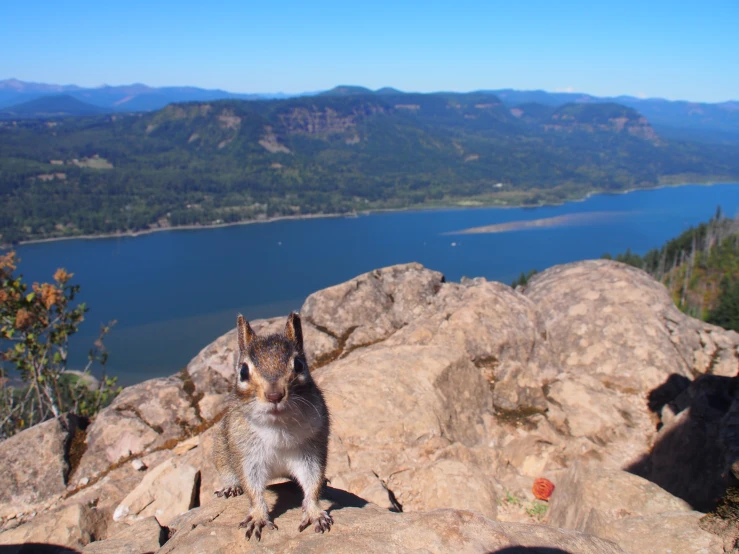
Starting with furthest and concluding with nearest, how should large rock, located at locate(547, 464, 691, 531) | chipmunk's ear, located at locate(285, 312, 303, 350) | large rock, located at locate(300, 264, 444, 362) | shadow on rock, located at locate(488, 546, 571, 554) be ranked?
large rock, located at locate(300, 264, 444, 362) → large rock, located at locate(547, 464, 691, 531) → chipmunk's ear, located at locate(285, 312, 303, 350) → shadow on rock, located at locate(488, 546, 571, 554)

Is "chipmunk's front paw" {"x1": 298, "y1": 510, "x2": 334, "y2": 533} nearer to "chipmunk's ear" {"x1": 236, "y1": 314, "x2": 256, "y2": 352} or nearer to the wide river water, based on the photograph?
"chipmunk's ear" {"x1": 236, "y1": 314, "x2": 256, "y2": 352}

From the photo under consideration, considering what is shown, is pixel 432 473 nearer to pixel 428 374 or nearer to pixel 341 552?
pixel 428 374

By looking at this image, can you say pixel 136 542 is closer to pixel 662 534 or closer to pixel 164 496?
pixel 164 496

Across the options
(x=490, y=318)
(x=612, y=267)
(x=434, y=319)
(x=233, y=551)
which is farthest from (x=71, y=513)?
(x=612, y=267)

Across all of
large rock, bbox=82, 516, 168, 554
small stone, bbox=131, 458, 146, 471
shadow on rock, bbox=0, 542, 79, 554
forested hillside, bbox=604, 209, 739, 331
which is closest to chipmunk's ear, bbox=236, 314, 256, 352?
large rock, bbox=82, 516, 168, 554

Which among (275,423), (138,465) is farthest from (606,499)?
(138,465)

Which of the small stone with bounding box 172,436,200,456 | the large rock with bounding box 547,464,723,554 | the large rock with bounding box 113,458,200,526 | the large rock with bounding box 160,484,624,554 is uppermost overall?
the large rock with bounding box 160,484,624,554
